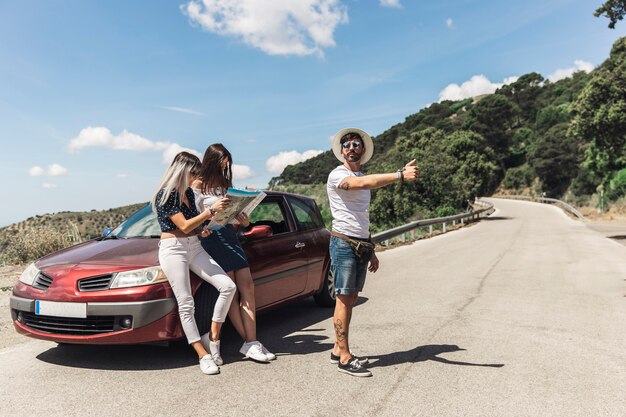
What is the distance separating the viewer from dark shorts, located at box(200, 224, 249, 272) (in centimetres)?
444

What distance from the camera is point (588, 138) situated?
1788 centimetres

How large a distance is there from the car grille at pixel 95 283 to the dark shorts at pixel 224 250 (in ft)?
2.86

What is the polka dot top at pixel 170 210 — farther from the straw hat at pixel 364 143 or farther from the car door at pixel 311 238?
the car door at pixel 311 238

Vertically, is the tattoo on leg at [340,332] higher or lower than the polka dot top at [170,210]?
lower

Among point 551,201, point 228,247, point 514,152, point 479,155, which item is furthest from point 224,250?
point 514,152

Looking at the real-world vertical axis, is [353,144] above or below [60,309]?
above

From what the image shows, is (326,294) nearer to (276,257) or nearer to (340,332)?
(276,257)

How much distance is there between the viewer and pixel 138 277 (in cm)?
403

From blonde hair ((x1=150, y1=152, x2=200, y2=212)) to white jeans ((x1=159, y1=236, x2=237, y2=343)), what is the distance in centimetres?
38

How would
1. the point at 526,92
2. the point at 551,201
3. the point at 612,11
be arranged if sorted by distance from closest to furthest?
1. the point at 612,11
2. the point at 551,201
3. the point at 526,92

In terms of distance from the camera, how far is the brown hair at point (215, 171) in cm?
433

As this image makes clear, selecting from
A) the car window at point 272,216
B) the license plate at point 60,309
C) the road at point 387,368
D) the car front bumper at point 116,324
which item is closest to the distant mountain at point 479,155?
the road at point 387,368

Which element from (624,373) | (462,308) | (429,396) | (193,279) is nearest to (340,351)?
(429,396)

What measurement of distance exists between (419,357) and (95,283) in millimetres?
3010
